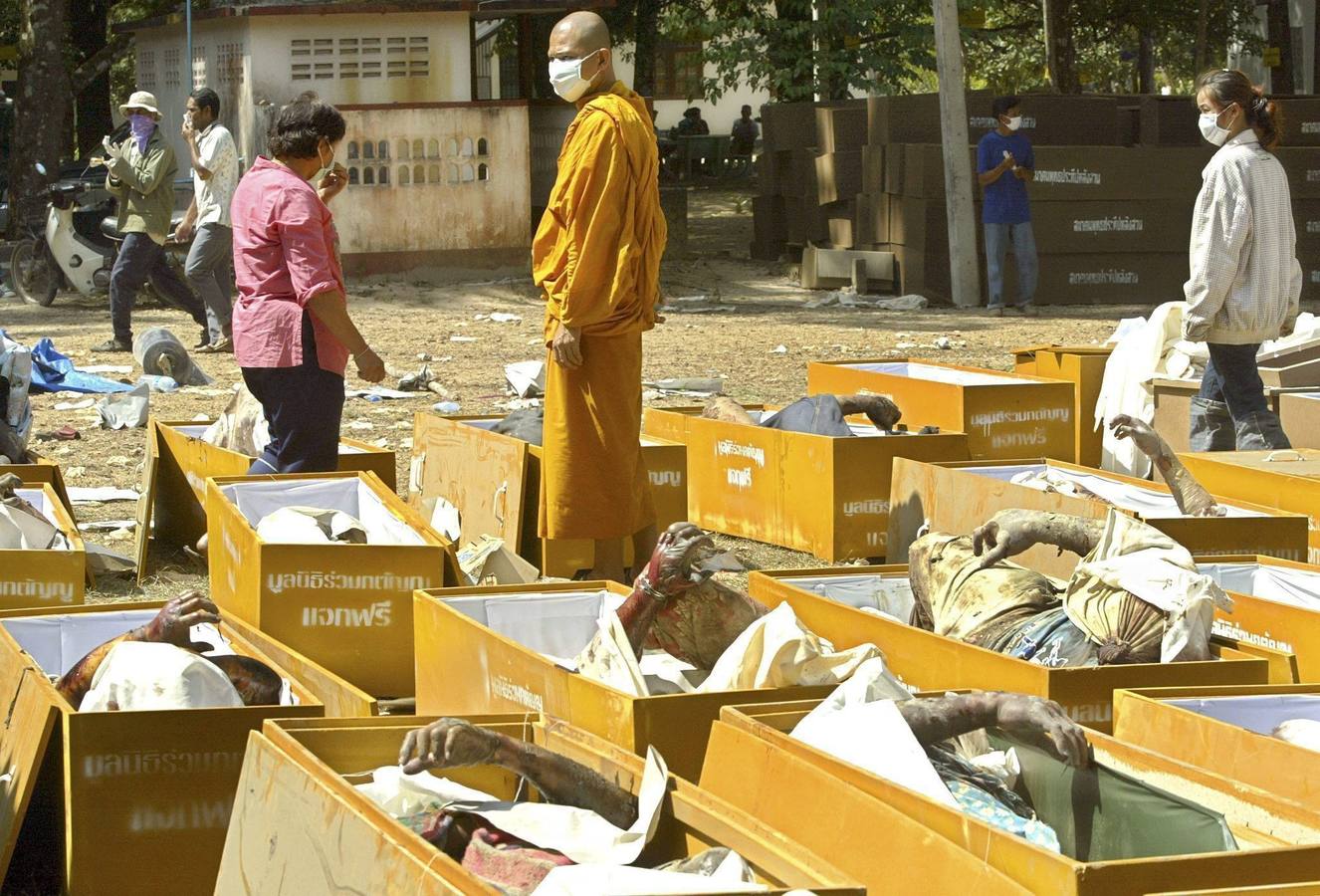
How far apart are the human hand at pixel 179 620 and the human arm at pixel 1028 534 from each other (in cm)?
200

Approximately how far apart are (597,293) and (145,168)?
24.9ft

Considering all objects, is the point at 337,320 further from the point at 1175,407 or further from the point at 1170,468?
the point at 1175,407

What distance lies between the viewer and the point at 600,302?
598cm

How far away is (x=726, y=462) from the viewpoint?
762 centimetres

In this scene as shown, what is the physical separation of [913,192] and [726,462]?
1044 cm

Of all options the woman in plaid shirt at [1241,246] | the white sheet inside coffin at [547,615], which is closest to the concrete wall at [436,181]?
the woman in plaid shirt at [1241,246]

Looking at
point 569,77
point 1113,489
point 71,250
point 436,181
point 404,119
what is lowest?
point 1113,489

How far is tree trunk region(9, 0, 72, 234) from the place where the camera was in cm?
1817

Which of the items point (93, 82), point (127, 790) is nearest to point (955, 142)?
point (93, 82)

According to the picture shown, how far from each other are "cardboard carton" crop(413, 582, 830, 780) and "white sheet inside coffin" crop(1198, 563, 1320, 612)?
1682 millimetres

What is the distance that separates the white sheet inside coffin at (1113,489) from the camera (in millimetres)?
6098

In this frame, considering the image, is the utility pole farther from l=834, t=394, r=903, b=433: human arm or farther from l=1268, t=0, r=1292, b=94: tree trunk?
l=834, t=394, r=903, b=433: human arm

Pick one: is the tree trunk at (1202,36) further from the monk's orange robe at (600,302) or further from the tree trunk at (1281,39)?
the monk's orange robe at (600,302)

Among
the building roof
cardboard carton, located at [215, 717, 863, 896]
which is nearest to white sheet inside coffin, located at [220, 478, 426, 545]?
cardboard carton, located at [215, 717, 863, 896]
